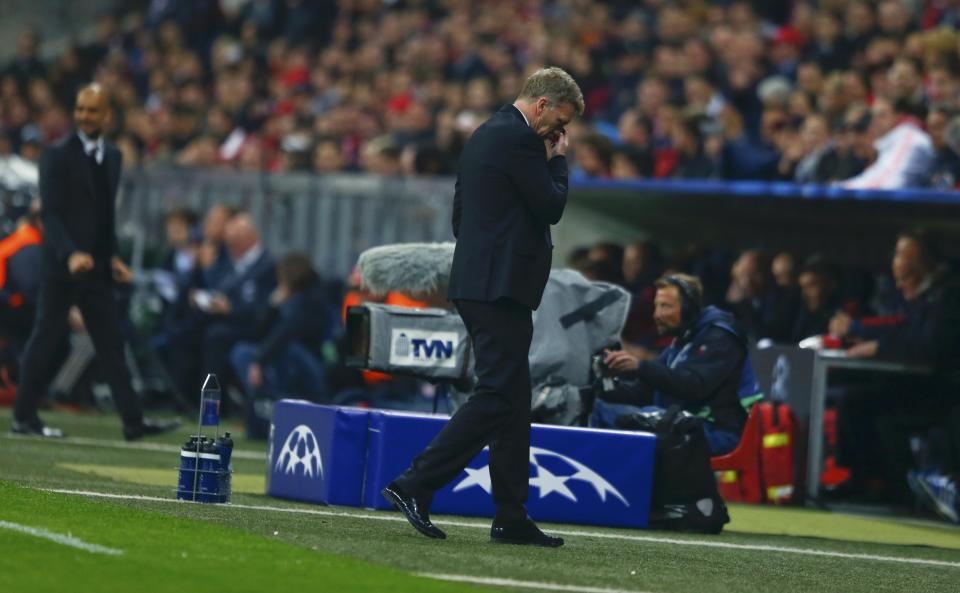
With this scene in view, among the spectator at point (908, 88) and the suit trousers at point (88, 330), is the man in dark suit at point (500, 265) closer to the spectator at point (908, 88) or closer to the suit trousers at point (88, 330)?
the suit trousers at point (88, 330)

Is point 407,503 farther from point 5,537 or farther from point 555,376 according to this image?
point 555,376

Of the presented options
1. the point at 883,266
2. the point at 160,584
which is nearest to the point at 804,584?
the point at 160,584

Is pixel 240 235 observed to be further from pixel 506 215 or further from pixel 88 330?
pixel 506 215

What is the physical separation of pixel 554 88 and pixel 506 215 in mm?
563

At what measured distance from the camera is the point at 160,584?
602 centimetres

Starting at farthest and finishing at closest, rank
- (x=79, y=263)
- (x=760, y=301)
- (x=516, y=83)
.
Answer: (x=516, y=83)
(x=760, y=301)
(x=79, y=263)

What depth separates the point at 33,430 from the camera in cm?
1249

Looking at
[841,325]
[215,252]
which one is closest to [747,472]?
[841,325]

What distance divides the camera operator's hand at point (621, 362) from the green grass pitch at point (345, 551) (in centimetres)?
103

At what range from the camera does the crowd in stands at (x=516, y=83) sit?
1482 cm

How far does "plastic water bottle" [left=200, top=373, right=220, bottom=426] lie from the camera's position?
8.53m

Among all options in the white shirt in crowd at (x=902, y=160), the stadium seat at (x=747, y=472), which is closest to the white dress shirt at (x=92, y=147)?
the stadium seat at (x=747, y=472)

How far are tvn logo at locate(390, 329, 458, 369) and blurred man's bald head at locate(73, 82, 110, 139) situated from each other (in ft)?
9.93

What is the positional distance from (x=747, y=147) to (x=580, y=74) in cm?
454
